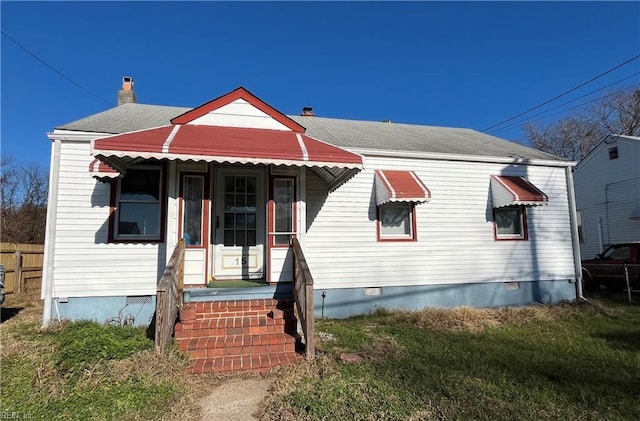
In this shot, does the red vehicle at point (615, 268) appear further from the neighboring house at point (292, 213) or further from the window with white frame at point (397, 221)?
the window with white frame at point (397, 221)

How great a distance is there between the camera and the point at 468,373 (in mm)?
4605

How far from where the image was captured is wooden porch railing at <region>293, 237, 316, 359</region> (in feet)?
16.5

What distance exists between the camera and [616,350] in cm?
564

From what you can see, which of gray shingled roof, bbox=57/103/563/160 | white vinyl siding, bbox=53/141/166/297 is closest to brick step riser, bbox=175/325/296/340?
white vinyl siding, bbox=53/141/166/297

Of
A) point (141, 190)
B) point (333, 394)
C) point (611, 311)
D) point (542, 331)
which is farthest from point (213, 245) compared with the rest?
A: point (611, 311)

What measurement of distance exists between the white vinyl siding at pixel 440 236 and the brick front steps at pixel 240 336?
2143 millimetres

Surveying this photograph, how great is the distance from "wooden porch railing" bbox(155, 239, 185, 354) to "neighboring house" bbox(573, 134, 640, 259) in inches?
712

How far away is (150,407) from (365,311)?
530 centimetres

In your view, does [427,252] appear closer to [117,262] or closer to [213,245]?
[213,245]

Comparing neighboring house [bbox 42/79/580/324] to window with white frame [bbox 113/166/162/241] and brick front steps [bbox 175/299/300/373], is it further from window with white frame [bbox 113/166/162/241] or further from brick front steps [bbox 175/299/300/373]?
brick front steps [bbox 175/299/300/373]

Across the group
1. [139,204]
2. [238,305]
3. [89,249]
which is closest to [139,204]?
[139,204]

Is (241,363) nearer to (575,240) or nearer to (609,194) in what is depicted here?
(575,240)

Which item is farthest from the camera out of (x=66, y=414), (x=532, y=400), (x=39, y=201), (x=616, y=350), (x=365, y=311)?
(x=39, y=201)

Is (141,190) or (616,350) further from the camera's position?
(141,190)
